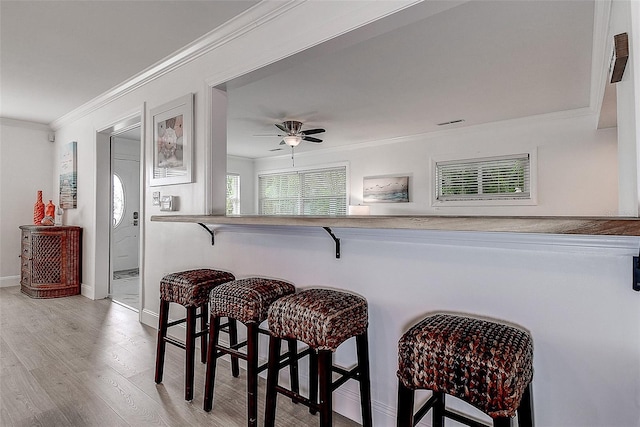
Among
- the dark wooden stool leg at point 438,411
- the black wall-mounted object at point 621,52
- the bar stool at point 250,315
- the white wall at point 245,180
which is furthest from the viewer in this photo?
the white wall at point 245,180

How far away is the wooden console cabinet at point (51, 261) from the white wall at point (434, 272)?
2.29 meters

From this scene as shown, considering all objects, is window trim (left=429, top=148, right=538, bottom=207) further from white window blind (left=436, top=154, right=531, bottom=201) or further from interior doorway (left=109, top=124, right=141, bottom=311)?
interior doorway (left=109, top=124, right=141, bottom=311)

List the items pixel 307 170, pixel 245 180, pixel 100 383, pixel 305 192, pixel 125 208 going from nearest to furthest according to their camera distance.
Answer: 1. pixel 100 383
2. pixel 125 208
3. pixel 307 170
4. pixel 305 192
5. pixel 245 180

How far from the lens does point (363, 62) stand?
2.89 m

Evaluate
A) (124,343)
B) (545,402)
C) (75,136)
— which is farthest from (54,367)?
(75,136)

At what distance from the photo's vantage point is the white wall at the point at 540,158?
410 centimetres

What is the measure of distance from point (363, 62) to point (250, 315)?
223 centimetres

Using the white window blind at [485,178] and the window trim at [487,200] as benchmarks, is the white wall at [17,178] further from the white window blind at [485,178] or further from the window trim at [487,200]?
the white window blind at [485,178]

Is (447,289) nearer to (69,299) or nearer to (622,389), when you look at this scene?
(622,389)

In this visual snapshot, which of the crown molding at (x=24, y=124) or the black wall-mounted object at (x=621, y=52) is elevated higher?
the crown molding at (x=24, y=124)

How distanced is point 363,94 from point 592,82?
2141mm

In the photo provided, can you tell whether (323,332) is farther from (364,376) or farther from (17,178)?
(17,178)

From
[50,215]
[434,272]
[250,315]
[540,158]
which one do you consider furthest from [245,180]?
[434,272]

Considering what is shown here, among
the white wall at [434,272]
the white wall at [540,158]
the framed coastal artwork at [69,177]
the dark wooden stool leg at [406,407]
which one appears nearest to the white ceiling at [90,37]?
the white wall at [434,272]
